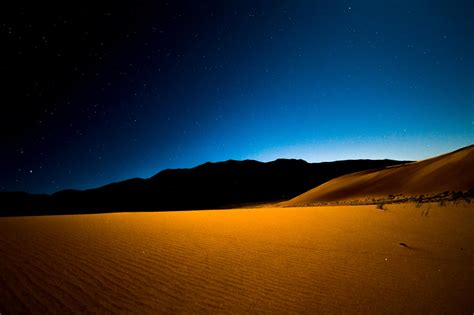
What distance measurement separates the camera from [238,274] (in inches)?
160

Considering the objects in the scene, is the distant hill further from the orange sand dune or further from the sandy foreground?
the sandy foreground

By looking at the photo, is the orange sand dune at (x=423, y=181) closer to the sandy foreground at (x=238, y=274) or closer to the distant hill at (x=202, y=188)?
the sandy foreground at (x=238, y=274)

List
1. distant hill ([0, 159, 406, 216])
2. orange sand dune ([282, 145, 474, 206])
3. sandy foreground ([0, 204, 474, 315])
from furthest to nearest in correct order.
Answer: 1. distant hill ([0, 159, 406, 216])
2. orange sand dune ([282, 145, 474, 206])
3. sandy foreground ([0, 204, 474, 315])

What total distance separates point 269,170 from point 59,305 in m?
98.3

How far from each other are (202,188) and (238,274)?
3392 inches

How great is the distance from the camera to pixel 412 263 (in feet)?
15.0

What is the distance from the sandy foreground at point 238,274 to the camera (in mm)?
3055

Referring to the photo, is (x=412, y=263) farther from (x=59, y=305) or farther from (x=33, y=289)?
(x=33, y=289)

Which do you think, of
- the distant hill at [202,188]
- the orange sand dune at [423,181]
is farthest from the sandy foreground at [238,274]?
the distant hill at [202,188]

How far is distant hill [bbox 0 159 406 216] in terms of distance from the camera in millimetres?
77750

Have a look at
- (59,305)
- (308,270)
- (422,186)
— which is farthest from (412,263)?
(422,186)

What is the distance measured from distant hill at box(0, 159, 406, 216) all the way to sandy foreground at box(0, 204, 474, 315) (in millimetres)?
67434

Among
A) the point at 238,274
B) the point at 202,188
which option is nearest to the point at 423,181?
the point at 238,274

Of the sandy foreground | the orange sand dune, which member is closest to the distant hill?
the orange sand dune
